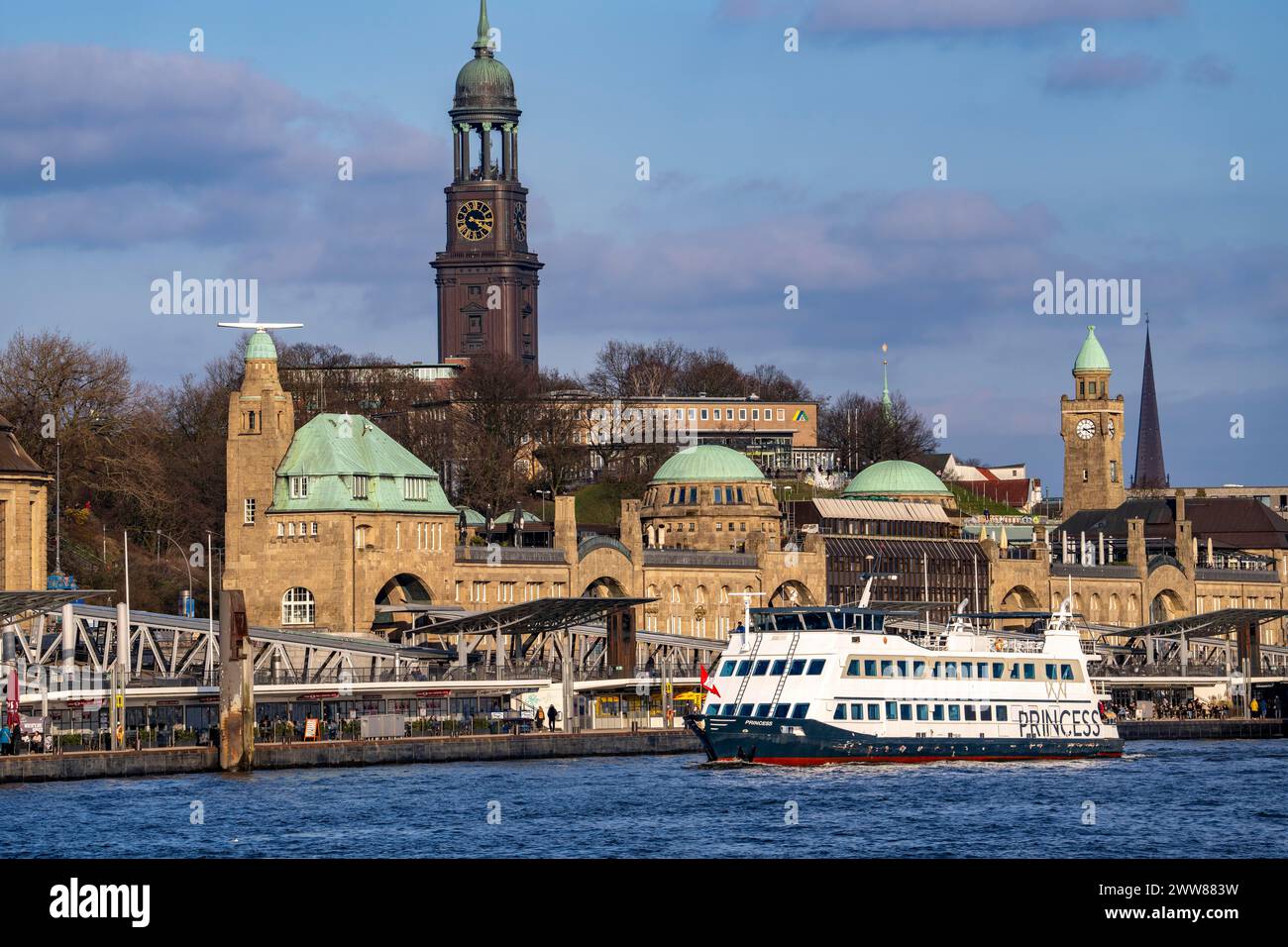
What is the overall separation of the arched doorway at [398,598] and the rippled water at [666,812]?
120 feet

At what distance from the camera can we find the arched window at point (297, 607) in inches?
4747

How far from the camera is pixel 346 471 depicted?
122 metres

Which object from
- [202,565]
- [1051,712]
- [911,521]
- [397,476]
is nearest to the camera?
[1051,712]

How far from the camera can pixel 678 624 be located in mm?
144250

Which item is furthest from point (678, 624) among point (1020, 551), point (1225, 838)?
point (1225, 838)

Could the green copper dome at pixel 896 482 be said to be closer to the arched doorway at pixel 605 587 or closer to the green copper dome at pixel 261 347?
the arched doorway at pixel 605 587

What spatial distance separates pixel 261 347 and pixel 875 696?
166ft

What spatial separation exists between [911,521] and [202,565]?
5840cm

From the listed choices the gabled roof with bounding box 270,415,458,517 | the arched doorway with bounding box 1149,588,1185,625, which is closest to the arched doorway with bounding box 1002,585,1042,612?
the arched doorway with bounding box 1149,588,1185,625

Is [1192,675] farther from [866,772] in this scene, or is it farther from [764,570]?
[866,772]

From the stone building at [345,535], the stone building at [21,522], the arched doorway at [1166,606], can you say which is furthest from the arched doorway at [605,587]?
the arched doorway at [1166,606]

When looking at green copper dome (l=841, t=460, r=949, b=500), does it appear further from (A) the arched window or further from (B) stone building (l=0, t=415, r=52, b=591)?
(B) stone building (l=0, t=415, r=52, b=591)

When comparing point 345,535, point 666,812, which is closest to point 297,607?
point 345,535

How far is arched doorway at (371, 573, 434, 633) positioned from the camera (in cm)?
12100
